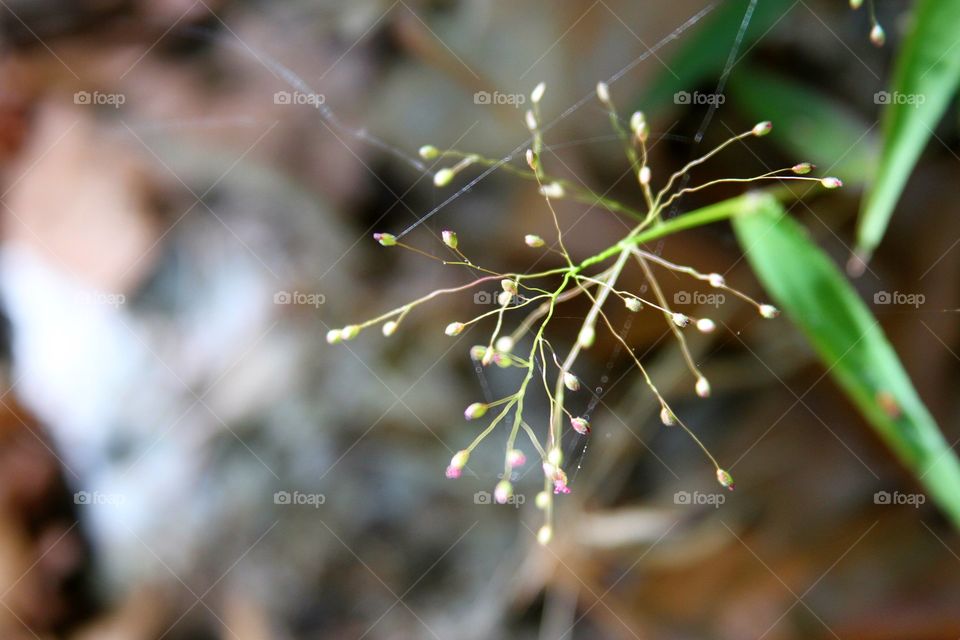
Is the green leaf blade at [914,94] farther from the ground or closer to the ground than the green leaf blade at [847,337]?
farther from the ground

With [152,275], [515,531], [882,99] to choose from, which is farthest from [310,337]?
[882,99]

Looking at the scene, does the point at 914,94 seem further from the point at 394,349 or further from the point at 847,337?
the point at 394,349

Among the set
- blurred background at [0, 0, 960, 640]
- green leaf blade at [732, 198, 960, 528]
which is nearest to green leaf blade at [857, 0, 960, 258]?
green leaf blade at [732, 198, 960, 528]

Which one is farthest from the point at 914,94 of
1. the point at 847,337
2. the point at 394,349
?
the point at 394,349

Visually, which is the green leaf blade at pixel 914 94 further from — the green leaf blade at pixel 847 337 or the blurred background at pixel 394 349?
the blurred background at pixel 394 349

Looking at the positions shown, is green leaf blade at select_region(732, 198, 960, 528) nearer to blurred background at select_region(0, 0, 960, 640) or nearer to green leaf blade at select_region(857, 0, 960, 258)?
green leaf blade at select_region(857, 0, 960, 258)

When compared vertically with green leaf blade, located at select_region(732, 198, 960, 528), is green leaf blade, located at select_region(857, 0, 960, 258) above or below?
above

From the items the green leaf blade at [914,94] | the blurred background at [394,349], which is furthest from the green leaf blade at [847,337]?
the blurred background at [394,349]

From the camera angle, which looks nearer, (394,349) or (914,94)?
(914,94)
